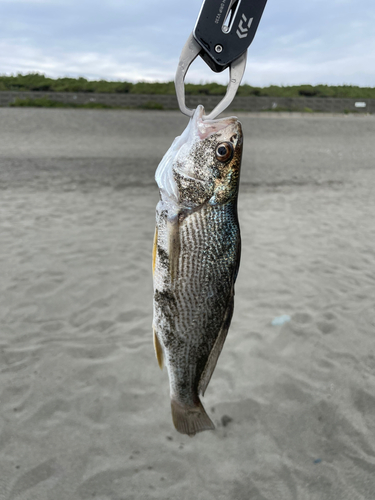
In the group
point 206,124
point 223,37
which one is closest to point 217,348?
point 206,124

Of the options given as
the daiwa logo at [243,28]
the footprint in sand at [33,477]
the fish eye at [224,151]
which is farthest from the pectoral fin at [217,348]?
the footprint in sand at [33,477]

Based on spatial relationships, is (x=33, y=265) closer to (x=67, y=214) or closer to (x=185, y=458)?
(x=67, y=214)

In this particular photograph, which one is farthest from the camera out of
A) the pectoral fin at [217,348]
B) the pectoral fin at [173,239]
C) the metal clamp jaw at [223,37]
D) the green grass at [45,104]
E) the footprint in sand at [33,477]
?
the green grass at [45,104]

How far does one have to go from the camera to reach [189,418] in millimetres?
2211

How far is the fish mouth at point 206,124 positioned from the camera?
1.95 metres

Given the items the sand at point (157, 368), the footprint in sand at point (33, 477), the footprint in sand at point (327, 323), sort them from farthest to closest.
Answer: the footprint in sand at point (327, 323) → the sand at point (157, 368) → the footprint in sand at point (33, 477)

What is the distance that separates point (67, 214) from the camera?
8906mm

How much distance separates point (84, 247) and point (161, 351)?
5319 millimetres

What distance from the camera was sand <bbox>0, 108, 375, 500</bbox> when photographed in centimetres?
308

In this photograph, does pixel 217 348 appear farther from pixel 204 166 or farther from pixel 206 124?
pixel 206 124

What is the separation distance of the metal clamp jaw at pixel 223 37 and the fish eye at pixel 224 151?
0.21m

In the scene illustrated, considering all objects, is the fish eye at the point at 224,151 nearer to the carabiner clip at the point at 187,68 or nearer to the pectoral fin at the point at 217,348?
the carabiner clip at the point at 187,68

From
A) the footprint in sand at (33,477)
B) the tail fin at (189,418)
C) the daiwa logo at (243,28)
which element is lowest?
the footprint in sand at (33,477)

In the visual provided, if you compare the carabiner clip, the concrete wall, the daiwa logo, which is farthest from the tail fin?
the concrete wall
